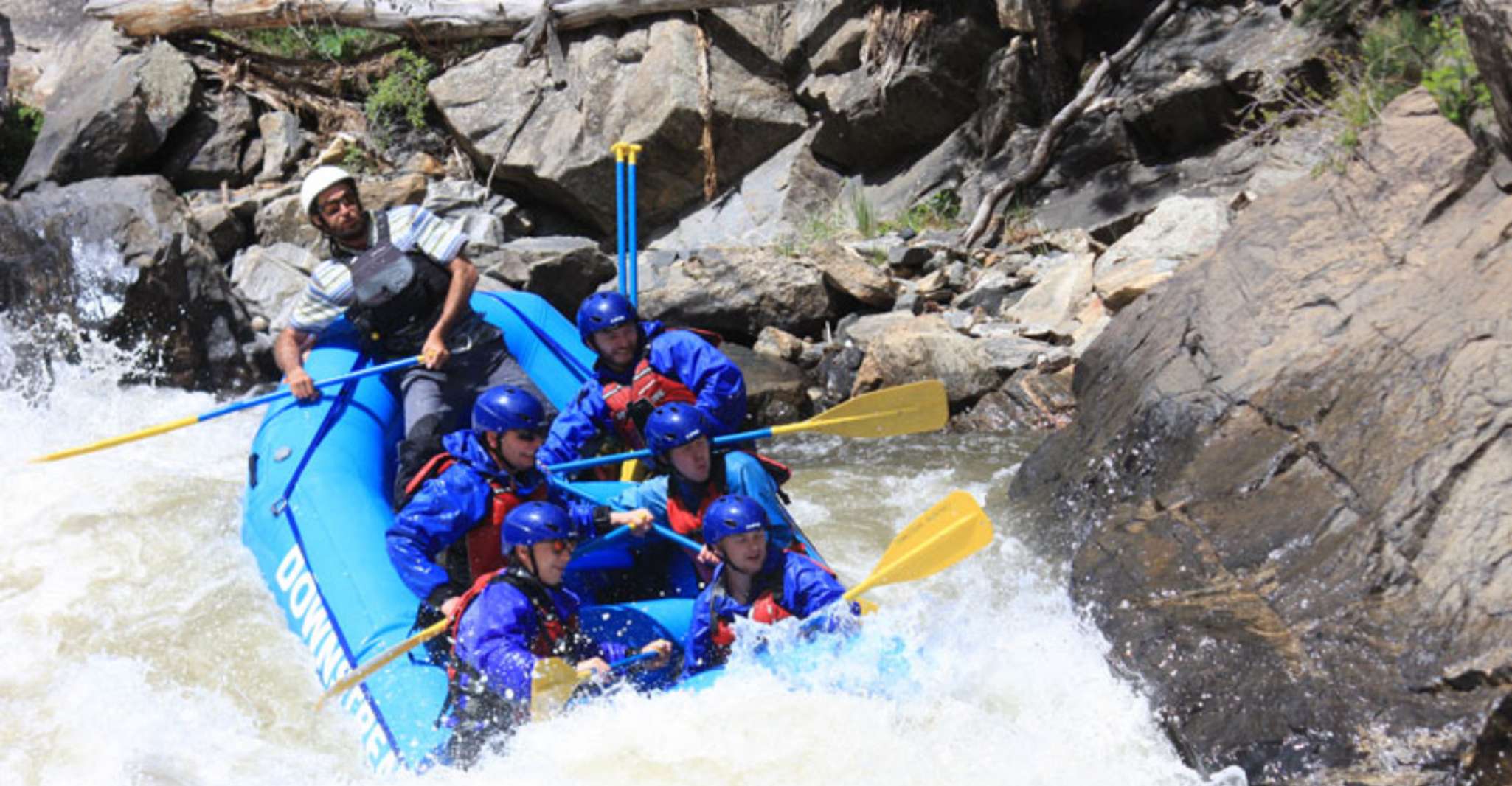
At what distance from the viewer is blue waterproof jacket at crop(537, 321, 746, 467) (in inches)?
181

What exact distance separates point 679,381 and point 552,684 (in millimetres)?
1566

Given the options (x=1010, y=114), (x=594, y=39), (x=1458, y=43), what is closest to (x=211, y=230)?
(x=594, y=39)

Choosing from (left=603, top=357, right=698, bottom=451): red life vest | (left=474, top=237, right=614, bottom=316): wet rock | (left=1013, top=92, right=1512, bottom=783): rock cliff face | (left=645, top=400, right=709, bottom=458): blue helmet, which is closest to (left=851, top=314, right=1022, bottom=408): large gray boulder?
(left=1013, top=92, right=1512, bottom=783): rock cliff face

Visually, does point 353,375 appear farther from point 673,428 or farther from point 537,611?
point 537,611

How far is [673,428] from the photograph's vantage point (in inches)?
154

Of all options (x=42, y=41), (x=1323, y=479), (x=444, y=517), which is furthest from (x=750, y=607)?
(x=42, y=41)

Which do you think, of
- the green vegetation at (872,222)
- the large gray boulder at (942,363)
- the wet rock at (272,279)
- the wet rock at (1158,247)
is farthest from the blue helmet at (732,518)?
the wet rock at (272,279)

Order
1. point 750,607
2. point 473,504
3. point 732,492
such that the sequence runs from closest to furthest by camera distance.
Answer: point 750,607 → point 473,504 → point 732,492

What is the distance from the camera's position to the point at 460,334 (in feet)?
16.5

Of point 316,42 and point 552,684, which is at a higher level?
point 552,684

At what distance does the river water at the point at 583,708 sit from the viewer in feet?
11.1

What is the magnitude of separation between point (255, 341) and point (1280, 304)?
611 cm

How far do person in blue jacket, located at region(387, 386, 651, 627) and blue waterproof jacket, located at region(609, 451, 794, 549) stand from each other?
0.19m

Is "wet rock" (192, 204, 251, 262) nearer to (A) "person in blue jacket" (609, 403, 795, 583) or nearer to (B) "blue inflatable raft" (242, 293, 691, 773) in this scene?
(B) "blue inflatable raft" (242, 293, 691, 773)
